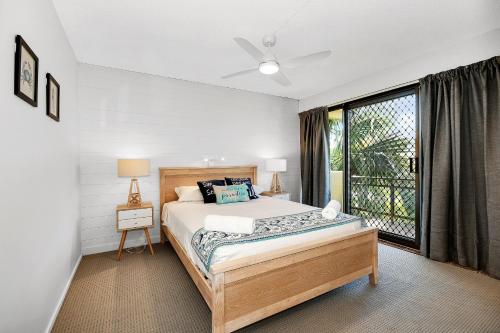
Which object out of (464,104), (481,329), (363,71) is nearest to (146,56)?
(363,71)

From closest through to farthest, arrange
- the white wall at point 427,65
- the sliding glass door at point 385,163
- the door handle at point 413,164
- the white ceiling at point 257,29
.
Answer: the white ceiling at point 257,29 → the white wall at point 427,65 → the door handle at point 413,164 → the sliding glass door at point 385,163

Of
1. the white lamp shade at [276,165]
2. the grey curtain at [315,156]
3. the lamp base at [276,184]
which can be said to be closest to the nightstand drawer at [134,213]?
the white lamp shade at [276,165]

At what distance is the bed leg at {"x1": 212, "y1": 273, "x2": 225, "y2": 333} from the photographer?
155 cm

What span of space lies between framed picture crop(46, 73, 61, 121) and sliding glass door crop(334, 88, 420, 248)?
13.5 ft

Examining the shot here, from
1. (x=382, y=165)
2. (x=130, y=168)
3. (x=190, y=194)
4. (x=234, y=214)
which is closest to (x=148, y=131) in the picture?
(x=130, y=168)

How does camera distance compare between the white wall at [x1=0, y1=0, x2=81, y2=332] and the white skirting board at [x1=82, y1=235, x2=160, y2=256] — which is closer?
the white wall at [x1=0, y1=0, x2=81, y2=332]

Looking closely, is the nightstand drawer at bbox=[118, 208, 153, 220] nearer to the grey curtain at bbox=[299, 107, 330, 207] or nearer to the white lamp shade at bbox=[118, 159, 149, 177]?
the white lamp shade at bbox=[118, 159, 149, 177]

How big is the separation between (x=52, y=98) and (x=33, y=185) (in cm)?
86

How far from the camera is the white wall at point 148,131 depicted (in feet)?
10.7

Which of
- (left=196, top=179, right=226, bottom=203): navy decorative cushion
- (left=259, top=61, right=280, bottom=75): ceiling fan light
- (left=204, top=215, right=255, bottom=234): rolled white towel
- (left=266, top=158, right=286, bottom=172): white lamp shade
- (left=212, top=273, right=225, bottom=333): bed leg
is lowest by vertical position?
(left=212, top=273, right=225, bottom=333): bed leg

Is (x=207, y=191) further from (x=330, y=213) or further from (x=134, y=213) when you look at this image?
(x=330, y=213)

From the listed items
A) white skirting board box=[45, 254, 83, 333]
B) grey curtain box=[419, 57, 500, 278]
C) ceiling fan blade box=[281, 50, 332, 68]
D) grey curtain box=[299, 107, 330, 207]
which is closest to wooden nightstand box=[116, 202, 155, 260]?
white skirting board box=[45, 254, 83, 333]

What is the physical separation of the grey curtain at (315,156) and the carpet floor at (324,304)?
1.95 metres

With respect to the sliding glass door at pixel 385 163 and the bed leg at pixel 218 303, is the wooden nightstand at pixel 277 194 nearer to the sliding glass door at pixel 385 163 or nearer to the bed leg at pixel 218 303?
the sliding glass door at pixel 385 163
